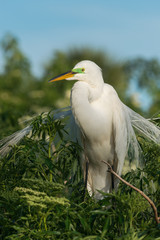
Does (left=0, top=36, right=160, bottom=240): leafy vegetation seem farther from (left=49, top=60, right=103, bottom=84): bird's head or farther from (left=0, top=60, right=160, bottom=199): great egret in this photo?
(left=49, top=60, right=103, bottom=84): bird's head

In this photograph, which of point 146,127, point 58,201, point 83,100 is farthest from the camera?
point 146,127

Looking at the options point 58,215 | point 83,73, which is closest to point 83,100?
point 83,73

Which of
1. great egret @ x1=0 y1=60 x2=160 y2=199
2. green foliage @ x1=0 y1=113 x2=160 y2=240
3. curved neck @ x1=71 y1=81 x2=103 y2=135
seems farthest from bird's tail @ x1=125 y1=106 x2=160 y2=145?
green foliage @ x1=0 y1=113 x2=160 y2=240

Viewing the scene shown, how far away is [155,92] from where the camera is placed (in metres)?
9.80

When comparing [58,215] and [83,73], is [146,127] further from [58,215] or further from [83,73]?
[58,215]

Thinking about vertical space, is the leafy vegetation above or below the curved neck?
below

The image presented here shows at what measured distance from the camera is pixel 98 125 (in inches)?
106

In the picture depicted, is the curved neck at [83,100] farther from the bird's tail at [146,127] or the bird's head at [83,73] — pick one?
the bird's tail at [146,127]

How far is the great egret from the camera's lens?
259cm

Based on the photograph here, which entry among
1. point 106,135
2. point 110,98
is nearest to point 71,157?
point 106,135

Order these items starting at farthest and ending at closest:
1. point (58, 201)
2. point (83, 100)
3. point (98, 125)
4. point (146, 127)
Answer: point (146, 127)
point (98, 125)
point (83, 100)
point (58, 201)

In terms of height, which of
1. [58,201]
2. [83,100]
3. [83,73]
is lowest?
[58,201]

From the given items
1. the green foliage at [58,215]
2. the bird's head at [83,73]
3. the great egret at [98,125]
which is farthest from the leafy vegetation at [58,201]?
the bird's head at [83,73]

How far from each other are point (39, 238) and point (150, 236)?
0.50 m
